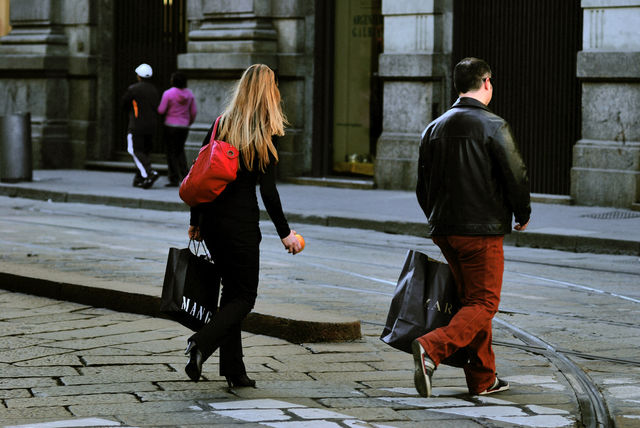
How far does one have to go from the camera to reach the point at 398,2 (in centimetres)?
1731

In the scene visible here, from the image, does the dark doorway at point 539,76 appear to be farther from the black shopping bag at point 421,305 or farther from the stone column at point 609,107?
the black shopping bag at point 421,305

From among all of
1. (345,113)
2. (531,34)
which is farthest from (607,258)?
(345,113)

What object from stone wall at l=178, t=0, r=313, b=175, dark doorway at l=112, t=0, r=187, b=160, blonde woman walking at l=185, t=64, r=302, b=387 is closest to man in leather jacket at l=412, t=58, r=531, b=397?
blonde woman walking at l=185, t=64, r=302, b=387

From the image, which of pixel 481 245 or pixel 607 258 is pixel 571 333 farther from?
pixel 607 258

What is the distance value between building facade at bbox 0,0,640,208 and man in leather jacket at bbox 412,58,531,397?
962 cm

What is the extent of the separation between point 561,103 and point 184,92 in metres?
5.36

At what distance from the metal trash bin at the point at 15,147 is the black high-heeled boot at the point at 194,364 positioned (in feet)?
44.9

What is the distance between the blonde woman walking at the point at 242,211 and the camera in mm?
5594

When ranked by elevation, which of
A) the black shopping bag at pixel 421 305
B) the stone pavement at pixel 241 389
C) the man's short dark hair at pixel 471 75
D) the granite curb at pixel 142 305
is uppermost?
the man's short dark hair at pixel 471 75

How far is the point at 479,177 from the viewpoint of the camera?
18.1 feet

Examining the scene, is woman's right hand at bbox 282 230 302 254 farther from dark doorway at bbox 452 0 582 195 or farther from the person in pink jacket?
the person in pink jacket

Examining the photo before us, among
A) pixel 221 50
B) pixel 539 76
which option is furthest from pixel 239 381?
pixel 221 50

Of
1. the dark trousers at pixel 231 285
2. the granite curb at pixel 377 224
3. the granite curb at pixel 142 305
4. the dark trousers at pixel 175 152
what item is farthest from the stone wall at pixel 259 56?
the dark trousers at pixel 231 285

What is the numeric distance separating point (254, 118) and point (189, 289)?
81cm
